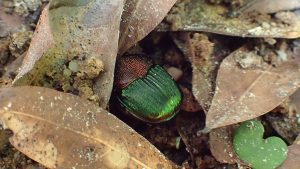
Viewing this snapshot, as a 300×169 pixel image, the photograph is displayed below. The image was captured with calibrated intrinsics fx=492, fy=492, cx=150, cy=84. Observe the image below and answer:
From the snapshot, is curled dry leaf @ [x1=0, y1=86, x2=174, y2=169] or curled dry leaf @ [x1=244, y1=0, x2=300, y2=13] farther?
curled dry leaf @ [x1=244, y1=0, x2=300, y2=13]

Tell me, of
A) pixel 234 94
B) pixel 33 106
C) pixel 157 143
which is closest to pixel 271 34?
pixel 234 94

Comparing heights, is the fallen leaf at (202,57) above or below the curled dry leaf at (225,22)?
below

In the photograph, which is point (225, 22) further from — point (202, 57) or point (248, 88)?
point (248, 88)

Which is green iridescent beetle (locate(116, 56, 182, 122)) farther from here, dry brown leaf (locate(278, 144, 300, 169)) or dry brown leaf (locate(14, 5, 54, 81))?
dry brown leaf (locate(278, 144, 300, 169))

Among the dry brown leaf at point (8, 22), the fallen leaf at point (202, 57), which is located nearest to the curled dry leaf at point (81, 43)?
the dry brown leaf at point (8, 22)

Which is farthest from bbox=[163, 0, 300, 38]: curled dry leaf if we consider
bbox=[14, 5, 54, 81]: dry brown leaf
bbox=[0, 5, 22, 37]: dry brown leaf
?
bbox=[0, 5, 22, 37]: dry brown leaf

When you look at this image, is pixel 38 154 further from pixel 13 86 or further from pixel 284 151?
pixel 284 151

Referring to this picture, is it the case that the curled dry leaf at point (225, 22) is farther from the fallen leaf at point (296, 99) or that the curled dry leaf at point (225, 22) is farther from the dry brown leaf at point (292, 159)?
the dry brown leaf at point (292, 159)
